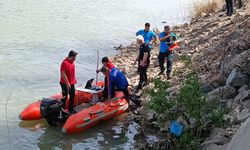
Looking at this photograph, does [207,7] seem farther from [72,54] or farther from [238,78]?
[72,54]

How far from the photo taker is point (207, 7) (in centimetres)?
2062

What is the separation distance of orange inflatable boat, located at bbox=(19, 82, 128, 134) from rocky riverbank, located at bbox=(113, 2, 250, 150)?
1.86ft

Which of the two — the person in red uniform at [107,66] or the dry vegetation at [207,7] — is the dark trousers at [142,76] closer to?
the person in red uniform at [107,66]

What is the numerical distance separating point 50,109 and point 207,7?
13.1m

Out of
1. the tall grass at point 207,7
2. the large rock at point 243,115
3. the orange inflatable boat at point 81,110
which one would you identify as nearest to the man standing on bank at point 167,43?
the orange inflatable boat at point 81,110

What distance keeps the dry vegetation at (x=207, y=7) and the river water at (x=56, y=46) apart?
1191mm

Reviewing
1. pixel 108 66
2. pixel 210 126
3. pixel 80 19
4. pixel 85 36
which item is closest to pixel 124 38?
pixel 85 36

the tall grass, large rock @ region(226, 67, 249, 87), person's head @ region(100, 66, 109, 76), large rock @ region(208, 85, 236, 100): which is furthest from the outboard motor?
the tall grass

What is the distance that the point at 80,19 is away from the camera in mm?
21656

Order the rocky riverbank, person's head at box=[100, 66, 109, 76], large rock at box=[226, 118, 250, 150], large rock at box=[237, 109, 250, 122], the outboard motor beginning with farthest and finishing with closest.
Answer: person's head at box=[100, 66, 109, 76]
the outboard motor
the rocky riverbank
large rock at box=[237, 109, 250, 122]
large rock at box=[226, 118, 250, 150]

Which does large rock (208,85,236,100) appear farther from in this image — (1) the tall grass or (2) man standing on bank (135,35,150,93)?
(1) the tall grass

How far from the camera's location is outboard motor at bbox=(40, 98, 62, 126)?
362 inches

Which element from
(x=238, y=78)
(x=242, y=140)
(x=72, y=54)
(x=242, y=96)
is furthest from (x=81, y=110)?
(x=242, y=140)

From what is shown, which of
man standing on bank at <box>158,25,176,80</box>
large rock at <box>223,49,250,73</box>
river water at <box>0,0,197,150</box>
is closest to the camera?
large rock at <box>223,49,250,73</box>
